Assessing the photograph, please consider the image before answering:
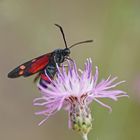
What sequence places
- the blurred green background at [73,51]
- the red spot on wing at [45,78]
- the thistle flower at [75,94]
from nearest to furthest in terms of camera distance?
1. the thistle flower at [75,94]
2. the red spot on wing at [45,78]
3. the blurred green background at [73,51]

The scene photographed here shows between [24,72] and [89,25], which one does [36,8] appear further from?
[24,72]

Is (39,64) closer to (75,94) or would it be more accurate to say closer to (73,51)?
(75,94)

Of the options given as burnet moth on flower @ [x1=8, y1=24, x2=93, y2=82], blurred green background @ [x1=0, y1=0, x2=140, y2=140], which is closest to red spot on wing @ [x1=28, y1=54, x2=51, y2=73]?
burnet moth on flower @ [x1=8, y1=24, x2=93, y2=82]

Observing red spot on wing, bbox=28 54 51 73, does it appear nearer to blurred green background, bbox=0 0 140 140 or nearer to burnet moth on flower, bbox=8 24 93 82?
burnet moth on flower, bbox=8 24 93 82

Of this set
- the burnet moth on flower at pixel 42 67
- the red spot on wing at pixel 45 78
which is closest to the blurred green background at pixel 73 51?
the burnet moth on flower at pixel 42 67

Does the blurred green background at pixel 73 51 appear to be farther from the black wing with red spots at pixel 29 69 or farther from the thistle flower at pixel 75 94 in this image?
the thistle flower at pixel 75 94

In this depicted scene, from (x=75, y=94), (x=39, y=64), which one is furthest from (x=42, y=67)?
(x=75, y=94)


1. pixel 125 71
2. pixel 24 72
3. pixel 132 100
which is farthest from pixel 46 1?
pixel 24 72
